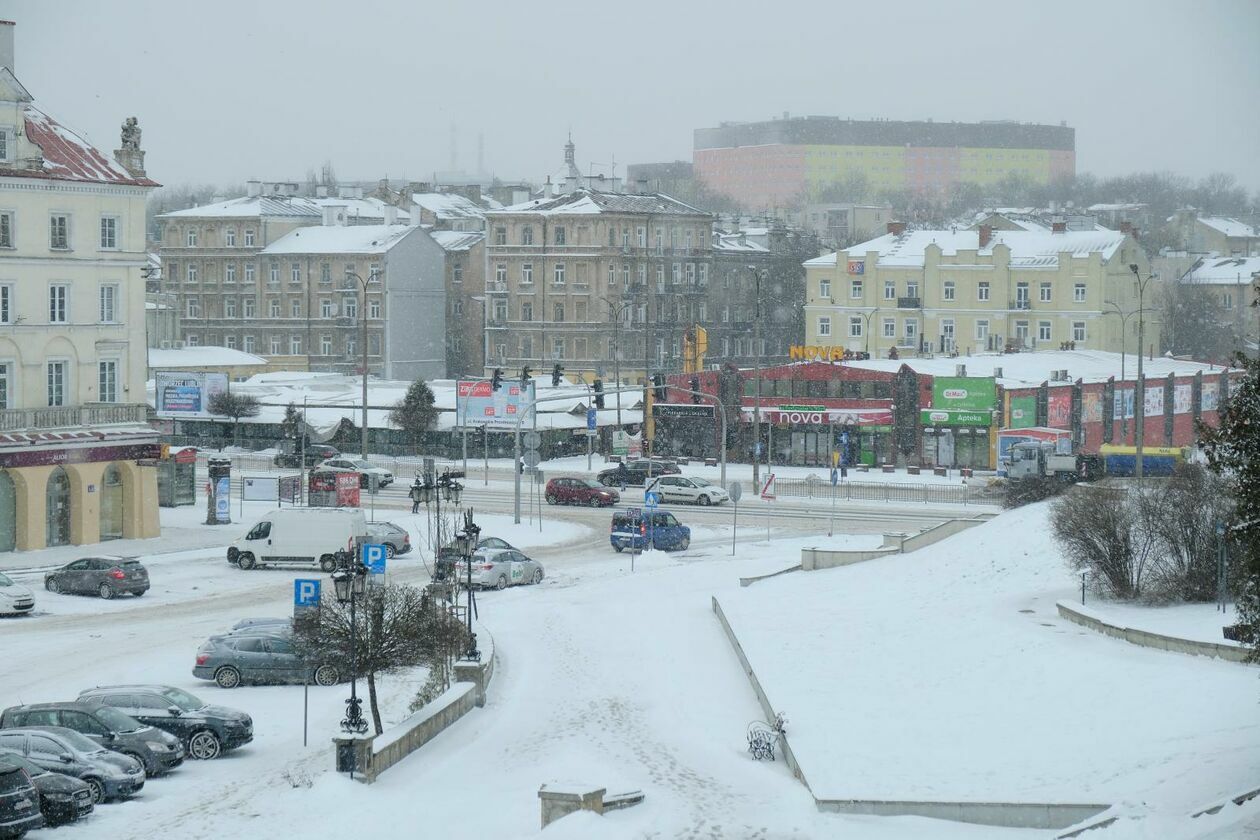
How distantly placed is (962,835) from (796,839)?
198 cm

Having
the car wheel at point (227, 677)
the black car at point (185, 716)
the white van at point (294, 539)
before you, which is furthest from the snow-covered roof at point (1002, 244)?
the black car at point (185, 716)

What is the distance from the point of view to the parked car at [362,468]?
208 feet

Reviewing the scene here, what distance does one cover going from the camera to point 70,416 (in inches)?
1884

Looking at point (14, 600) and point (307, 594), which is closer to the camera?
point (307, 594)

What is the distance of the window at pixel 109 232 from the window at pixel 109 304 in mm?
1208

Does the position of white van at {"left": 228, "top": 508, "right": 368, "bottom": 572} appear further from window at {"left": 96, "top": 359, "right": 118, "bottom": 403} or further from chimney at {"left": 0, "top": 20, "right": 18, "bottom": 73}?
chimney at {"left": 0, "top": 20, "right": 18, "bottom": 73}

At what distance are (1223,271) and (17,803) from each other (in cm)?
11118

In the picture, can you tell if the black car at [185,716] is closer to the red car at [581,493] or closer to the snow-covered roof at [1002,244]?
the red car at [581,493]

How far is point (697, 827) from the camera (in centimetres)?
2020

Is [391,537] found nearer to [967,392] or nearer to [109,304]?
[109,304]

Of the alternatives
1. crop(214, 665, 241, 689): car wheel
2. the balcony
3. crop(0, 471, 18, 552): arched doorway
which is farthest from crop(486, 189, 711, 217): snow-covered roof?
crop(214, 665, 241, 689): car wheel

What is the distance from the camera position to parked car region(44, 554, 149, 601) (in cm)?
3978

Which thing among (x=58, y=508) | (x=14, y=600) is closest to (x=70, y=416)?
(x=58, y=508)

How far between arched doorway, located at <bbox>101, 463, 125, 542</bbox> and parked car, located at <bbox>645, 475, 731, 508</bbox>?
19.1m
